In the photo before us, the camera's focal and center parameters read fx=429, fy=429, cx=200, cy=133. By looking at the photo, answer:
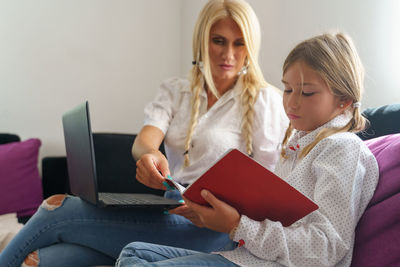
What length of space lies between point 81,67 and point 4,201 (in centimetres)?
83

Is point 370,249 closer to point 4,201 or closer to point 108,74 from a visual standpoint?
point 4,201

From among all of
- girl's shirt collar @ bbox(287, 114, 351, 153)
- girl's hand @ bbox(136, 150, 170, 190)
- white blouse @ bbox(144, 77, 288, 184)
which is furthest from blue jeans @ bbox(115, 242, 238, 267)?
white blouse @ bbox(144, 77, 288, 184)

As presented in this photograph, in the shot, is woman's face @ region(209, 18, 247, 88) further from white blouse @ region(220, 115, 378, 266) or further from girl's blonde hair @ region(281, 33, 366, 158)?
white blouse @ region(220, 115, 378, 266)

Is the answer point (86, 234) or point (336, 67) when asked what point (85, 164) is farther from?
point (336, 67)

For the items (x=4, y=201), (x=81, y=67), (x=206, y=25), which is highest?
(x=206, y=25)

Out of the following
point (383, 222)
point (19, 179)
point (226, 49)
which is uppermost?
point (226, 49)

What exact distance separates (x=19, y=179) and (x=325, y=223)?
5.29ft

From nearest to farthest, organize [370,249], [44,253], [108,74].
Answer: [370,249] < [44,253] < [108,74]

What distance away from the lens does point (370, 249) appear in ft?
2.72

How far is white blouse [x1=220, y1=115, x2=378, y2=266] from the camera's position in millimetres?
781

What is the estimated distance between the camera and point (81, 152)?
43.2 inches

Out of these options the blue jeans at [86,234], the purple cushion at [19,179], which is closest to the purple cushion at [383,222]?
the blue jeans at [86,234]

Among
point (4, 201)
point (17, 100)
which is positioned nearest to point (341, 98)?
point (4, 201)

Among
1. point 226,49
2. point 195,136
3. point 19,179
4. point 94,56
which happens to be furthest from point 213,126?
point 94,56
